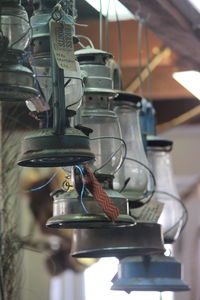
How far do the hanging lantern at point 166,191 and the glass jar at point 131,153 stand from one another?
32 cm

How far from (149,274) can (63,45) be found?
3.71ft

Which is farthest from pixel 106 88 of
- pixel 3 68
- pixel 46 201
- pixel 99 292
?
pixel 99 292

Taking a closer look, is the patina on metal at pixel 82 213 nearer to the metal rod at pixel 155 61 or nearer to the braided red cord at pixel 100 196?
the braided red cord at pixel 100 196

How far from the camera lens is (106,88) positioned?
171cm

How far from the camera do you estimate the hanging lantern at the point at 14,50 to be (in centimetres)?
134

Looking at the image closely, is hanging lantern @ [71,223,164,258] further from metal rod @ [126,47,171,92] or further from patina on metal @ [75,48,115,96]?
metal rod @ [126,47,171,92]

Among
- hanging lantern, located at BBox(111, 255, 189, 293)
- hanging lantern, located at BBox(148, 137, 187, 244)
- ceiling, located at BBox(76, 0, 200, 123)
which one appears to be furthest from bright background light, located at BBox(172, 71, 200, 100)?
hanging lantern, located at BBox(111, 255, 189, 293)

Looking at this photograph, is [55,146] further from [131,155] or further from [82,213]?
[131,155]

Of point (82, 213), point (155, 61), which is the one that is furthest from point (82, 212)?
point (155, 61)

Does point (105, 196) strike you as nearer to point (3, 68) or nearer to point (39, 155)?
point (39, 155)

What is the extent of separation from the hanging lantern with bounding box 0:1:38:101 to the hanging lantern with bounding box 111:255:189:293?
3.61ft

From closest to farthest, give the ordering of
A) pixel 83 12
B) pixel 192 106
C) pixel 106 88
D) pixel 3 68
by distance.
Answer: pixel 3 68 → pixel 106 88 → pixel 83 12 → pixel 192 106

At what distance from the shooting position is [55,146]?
140cm

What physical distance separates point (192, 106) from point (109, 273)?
117 centimetres
